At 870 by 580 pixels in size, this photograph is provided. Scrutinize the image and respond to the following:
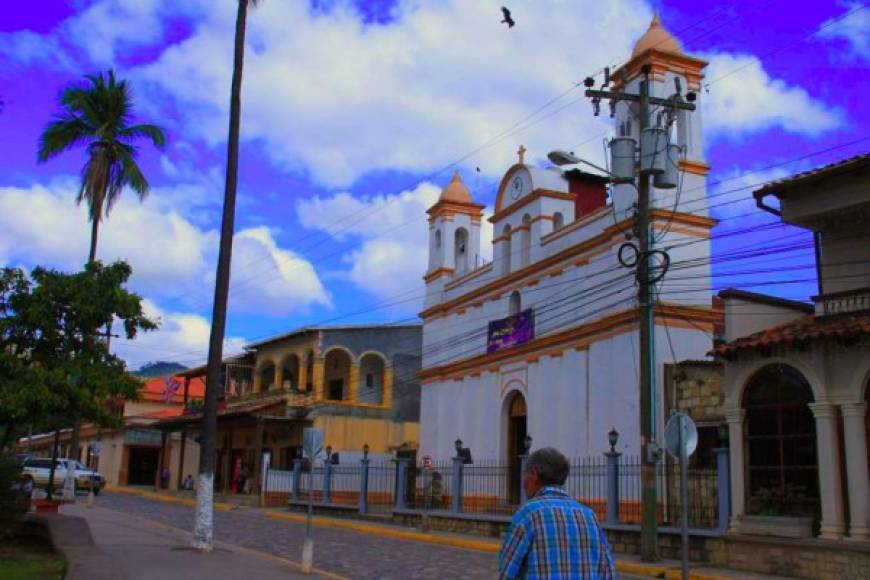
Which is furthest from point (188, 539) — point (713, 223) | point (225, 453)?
point (225, 453)

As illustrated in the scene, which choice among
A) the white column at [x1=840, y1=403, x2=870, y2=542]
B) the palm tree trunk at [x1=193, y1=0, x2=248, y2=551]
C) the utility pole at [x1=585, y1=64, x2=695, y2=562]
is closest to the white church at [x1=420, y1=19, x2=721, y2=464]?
the utility pole at [x1=585, y1=64, x2=695, y2=562]

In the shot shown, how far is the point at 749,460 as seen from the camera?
56.1ft

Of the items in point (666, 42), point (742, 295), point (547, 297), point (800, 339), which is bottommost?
point (800, 339)

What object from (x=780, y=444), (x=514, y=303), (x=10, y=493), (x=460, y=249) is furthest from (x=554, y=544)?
(x=460, y=249)

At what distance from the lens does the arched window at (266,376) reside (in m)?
46.4

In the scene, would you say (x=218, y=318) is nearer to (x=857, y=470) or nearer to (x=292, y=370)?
(x=857, y=470)

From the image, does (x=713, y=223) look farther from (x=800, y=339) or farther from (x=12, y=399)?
(x=12, y=399)

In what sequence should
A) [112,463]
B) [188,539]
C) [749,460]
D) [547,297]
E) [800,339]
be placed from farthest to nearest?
[112,463] < [547,297] < [188,539] < [749,460] < [800,339]

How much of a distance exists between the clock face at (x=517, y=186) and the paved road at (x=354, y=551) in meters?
12.4

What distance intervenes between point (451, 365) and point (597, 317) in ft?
31.0

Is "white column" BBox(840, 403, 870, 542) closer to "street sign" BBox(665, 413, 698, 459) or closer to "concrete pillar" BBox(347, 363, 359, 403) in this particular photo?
"street sign" BBox(665, 413, 698, 459)

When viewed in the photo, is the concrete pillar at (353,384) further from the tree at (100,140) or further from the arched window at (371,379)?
the tree at (100,140)

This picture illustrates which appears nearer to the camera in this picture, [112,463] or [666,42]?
[666,42]

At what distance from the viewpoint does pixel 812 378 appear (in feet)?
51.9
